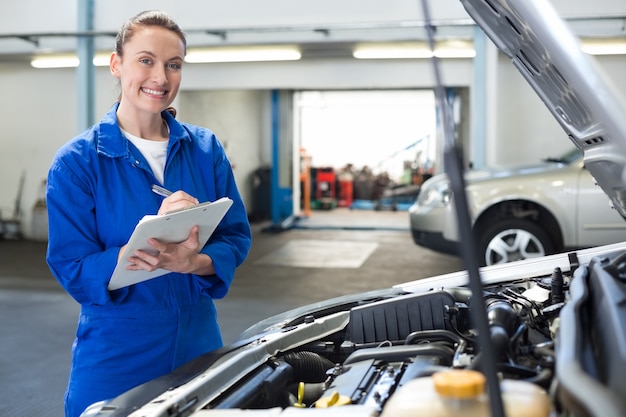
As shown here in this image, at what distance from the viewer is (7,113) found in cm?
1104

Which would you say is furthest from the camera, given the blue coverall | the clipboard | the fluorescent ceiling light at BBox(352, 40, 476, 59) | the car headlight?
the fluorescent ceiling light at BBox(352, 40, 476, 59)

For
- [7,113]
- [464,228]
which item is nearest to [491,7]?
[464,228]

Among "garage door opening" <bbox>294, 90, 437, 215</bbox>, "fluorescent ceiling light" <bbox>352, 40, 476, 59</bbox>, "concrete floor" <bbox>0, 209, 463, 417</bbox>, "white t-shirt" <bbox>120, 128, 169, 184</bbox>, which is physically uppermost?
"fluorescent ceiling light" <bbox>352, 40, 476, 59</bbox>

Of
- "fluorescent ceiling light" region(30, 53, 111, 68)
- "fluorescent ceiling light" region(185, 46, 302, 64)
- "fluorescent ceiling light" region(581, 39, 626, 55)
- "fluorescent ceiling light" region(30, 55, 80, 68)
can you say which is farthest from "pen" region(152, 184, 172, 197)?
"fluorescent ceiling light" region(30, 55, 80, 68)

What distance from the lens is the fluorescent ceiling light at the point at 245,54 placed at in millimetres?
9891

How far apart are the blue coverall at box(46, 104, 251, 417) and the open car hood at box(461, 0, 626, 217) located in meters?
0.96

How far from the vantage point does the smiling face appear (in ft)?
6.53

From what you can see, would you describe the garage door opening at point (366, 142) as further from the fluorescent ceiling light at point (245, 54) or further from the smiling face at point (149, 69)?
the smiling face at point (149, 69)

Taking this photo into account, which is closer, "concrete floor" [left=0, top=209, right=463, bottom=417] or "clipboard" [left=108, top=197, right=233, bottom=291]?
"clipboard" [left=108, top=197, right=233, bottom=291]

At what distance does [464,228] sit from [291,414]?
0.60 meters

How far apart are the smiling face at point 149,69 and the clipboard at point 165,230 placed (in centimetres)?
37

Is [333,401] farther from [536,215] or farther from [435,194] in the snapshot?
[435,194]

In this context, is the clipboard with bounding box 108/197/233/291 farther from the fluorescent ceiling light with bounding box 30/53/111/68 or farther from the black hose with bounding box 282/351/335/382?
the fluorescent ceiling light with bounding box 30/53/111/68

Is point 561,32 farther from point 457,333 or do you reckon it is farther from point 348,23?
point 348,23
